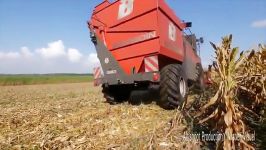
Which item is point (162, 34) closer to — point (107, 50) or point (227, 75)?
point (107, 50)

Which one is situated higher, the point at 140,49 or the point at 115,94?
the point at 140,49

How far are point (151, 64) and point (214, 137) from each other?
3.01 metres

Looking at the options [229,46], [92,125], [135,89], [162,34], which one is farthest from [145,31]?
[229,46]

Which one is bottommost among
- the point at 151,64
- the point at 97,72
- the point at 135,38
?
the point at 97,72

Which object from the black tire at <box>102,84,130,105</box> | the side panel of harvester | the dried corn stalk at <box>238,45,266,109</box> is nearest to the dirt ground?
the side panel of harvester

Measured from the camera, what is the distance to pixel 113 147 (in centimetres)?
436

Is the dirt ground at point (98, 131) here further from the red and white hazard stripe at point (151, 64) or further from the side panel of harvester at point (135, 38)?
the side panel of harvester at point (135, 38)

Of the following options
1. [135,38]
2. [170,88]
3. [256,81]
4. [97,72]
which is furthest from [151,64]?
[256,81]

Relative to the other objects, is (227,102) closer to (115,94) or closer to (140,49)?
(140,49)

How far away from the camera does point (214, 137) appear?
4133 mm

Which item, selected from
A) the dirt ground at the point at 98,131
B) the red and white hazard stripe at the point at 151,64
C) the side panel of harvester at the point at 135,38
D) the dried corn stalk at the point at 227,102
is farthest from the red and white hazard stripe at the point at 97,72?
the dried corn stalk at the point at 227,102

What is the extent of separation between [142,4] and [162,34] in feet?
2.79

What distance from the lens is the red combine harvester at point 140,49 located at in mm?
6816

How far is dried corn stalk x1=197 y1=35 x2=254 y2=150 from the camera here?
3658 millimetres
